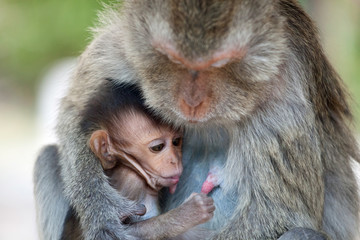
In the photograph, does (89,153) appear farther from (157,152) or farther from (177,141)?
(177,141)

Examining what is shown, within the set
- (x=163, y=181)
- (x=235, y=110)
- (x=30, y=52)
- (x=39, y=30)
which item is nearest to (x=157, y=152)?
(x=163, y=181)

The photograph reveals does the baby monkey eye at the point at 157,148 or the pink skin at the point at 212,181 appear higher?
the baby monkey eye at the point at 157,148

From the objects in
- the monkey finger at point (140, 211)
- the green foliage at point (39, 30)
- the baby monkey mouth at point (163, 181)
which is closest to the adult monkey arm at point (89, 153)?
the monkey finger at point (140, 211)

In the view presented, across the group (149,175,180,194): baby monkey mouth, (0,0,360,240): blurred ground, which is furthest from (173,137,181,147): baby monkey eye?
(0,0,360,240): blurred ground

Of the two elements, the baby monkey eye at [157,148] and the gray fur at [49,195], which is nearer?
the baby monkey eye at [157,148]

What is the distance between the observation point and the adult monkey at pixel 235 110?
14.3 feet

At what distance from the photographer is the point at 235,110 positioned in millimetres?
4602

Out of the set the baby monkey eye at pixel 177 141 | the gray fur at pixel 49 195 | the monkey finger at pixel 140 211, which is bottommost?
the gray fur at pixel 49 195

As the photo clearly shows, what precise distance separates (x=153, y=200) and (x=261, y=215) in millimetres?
997

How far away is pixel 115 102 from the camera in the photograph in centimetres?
518

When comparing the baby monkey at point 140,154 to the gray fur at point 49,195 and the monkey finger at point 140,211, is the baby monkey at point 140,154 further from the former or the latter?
the gray fur at point 49,195

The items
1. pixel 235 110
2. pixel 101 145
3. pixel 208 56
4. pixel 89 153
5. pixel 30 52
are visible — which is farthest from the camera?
pixel 30 52

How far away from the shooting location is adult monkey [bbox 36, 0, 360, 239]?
4.36 m

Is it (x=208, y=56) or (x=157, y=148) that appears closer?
(x=208, y=56)
